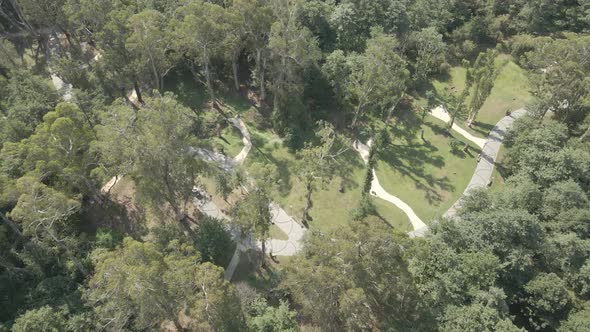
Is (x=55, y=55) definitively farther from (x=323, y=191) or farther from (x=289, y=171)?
(x=323, y=191)

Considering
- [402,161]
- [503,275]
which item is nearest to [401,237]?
[503,275]

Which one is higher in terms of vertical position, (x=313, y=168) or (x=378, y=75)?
(x=378, y=75)

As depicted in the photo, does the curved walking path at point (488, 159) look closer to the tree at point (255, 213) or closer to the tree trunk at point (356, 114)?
the tree trunk at point (356, 114)

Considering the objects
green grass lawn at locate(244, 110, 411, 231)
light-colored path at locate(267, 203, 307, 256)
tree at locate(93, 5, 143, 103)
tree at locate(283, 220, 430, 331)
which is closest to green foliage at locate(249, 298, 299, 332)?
tree at locate(283, 220, 430, 331)

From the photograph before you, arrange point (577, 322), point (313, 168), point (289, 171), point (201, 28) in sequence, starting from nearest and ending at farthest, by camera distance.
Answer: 1. point (577, 322)
2. point (313, 168)
3. point (201, 28)
4. point (289, 171)

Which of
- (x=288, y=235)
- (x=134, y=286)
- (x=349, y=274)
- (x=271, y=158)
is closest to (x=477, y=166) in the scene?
(x=271, y=158)

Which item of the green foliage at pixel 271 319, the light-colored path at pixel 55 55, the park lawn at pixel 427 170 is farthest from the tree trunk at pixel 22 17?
the park lawn at pixel 427 170

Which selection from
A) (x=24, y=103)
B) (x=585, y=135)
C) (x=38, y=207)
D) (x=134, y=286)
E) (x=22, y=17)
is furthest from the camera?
(x=22, y=17)
